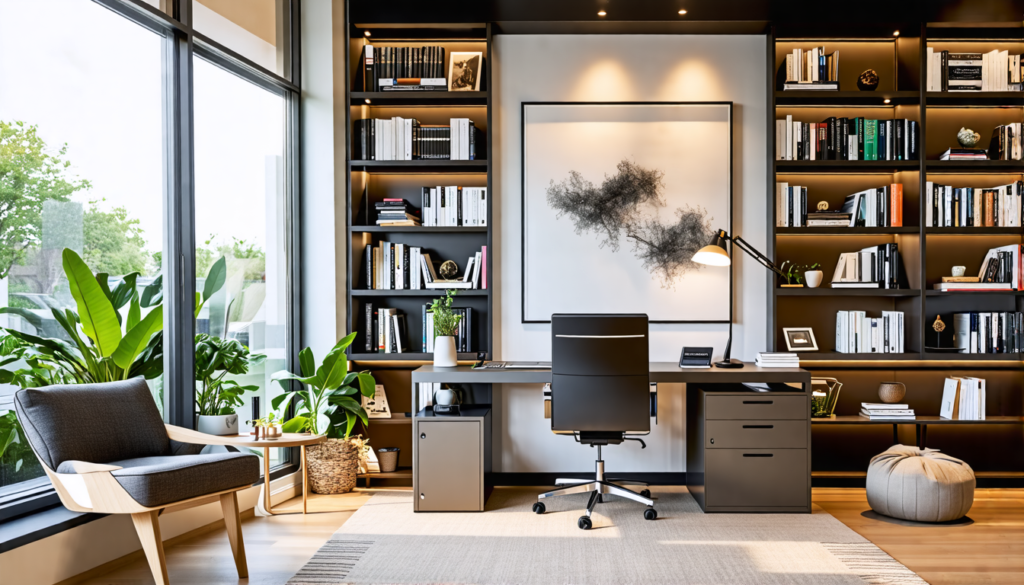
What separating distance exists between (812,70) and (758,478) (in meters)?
2.51

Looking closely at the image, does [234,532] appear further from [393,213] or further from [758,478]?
[758,478]

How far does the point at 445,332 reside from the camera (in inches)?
168

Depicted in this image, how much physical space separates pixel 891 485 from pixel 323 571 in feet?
9.37

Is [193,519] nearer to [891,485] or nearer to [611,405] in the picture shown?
[611,405]

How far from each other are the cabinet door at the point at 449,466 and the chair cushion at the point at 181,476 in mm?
1110

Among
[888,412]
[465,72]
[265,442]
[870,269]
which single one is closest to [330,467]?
[265,442]

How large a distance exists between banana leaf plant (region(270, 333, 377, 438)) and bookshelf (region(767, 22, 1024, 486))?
8.57 ft

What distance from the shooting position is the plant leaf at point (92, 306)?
2855mm

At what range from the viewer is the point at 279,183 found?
433cm

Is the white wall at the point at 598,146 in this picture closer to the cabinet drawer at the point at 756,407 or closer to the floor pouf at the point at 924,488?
the cabinet drawer at the point at 756,407

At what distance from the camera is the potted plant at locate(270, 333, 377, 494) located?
4145mm

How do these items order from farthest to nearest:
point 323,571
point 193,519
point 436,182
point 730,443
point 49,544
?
point 436,182, point 730,443, point 193,519, point 323,571, point 49,544

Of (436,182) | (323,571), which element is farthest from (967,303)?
(323,571)

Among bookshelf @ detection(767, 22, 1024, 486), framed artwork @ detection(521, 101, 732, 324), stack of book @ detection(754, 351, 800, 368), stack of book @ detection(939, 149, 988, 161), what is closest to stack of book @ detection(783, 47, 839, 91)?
bookshelf @ detection(767, 22, 1024, 486)
